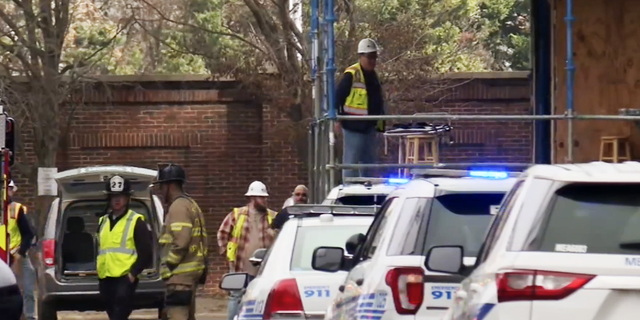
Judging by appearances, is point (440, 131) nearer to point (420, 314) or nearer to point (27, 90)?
point (420, 314)

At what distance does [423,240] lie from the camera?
7355mm

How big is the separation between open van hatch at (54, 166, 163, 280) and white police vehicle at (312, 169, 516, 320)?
8.76m

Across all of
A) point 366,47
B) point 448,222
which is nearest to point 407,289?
point 448,222

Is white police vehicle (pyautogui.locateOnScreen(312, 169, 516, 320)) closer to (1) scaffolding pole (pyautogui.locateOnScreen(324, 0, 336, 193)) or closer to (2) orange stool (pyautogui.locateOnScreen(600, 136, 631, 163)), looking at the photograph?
(1) scaffolding pole (pyautogui.locateOnScreen(324, 0, 336, 193))

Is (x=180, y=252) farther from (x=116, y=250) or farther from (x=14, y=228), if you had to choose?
(x=14, y=228)

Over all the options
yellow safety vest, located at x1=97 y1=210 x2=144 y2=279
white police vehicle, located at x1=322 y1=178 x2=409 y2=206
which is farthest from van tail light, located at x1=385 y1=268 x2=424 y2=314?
yellow safety vest, located at x1=97 y1=210 x2=144 y2=279

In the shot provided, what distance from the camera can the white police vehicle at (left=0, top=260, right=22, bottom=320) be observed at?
29.1 ft

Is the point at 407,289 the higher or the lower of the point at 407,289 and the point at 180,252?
the higher

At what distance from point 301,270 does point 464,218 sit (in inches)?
79.0

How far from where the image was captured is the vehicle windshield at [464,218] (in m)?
7.41

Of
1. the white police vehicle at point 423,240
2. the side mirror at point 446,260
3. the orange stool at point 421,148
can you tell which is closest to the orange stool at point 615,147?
the orange stool at point 421,148

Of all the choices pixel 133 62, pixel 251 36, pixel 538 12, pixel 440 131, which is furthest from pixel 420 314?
pixel 133 62

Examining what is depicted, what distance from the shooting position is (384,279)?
7320 millimetres

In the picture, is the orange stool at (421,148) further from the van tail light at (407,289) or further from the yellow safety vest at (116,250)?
the van tail light at (407,289)
